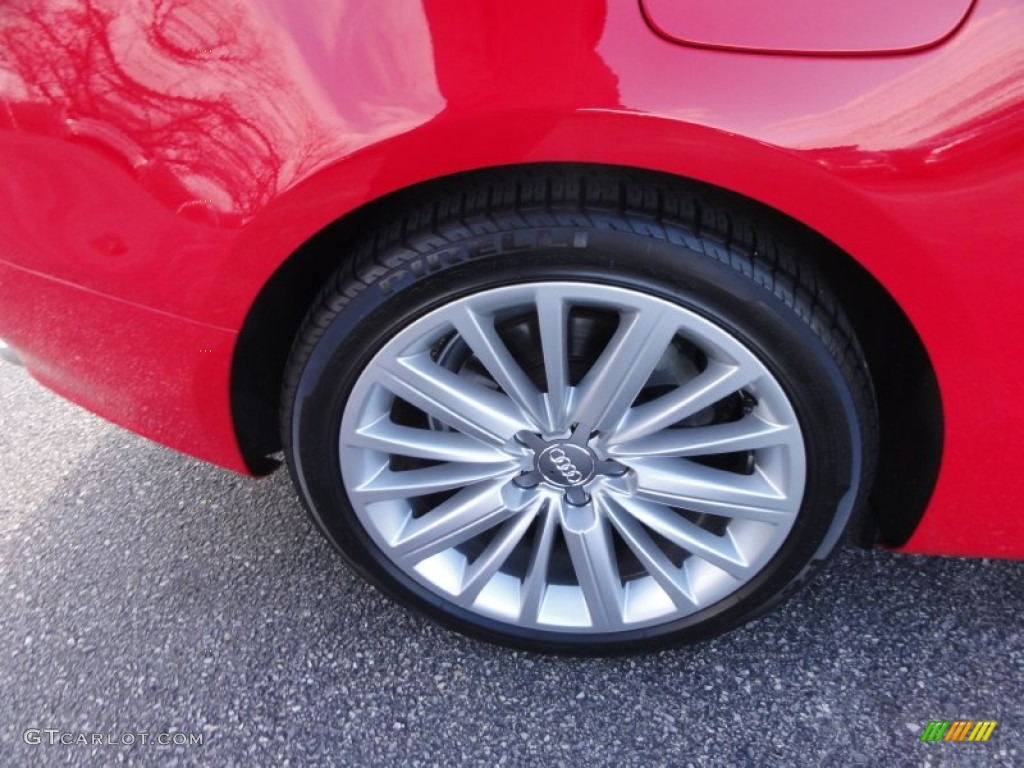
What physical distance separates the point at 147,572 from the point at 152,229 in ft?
3.05

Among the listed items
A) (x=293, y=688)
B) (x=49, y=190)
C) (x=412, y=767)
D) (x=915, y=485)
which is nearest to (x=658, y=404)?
(x=915, y=485)

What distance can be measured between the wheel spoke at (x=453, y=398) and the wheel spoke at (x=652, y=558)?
250 mm

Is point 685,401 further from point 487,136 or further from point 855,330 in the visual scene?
point 487,136

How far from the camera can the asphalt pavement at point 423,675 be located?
146cm

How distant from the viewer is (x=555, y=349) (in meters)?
1.26


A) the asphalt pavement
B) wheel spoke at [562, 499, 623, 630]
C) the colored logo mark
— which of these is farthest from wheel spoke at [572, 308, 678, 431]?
the colored logo mark

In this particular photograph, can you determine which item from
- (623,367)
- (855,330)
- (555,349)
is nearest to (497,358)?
(555,349)

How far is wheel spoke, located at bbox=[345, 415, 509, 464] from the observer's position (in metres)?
1.39

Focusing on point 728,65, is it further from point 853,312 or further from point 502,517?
point 502,517

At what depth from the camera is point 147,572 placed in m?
1.83

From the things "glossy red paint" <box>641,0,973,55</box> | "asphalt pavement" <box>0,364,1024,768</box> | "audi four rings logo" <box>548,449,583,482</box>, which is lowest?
"asphalt pavement" <box>0,364,1024,768</box>

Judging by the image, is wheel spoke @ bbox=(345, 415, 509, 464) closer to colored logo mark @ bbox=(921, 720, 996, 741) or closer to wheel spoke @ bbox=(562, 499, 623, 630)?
wheel spoke @ bbox=(562, 499, 623, 630)

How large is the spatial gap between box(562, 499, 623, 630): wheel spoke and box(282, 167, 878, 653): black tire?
1.05ft

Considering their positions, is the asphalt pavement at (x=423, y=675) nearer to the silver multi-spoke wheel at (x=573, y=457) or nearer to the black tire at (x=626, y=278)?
the silver multi-spoke wheel at (x=573, y=457)
